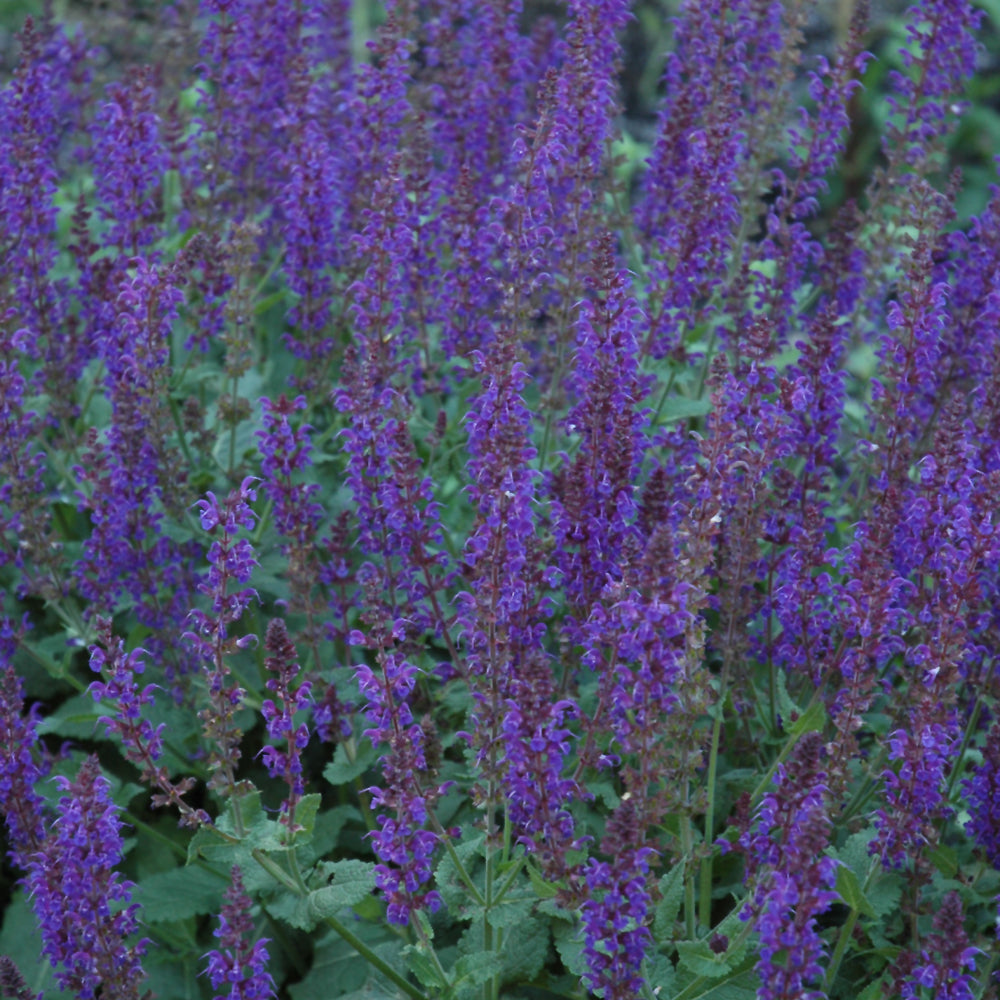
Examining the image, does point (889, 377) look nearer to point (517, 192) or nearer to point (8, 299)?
point (517, 192)

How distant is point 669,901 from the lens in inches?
138

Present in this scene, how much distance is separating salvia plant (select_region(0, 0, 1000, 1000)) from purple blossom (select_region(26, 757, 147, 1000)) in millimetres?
14

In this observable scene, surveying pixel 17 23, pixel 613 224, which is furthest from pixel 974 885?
pixel 17 23

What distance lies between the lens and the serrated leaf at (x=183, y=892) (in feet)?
14.3

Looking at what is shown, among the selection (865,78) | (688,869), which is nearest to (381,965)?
(688,869)

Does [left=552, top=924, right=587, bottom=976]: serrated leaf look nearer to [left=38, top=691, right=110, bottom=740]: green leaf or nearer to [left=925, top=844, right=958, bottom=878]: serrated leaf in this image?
[left=925, top=844, right=958, bottom=878]: serrated leaf

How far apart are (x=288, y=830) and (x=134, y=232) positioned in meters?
2.39

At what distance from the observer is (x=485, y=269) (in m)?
4.94

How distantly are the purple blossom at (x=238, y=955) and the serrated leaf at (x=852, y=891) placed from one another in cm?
140

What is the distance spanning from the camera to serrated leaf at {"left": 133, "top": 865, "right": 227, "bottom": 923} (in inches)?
171

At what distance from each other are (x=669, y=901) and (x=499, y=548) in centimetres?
102

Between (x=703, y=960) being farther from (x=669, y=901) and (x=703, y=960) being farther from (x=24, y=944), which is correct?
(x=24, y=944)

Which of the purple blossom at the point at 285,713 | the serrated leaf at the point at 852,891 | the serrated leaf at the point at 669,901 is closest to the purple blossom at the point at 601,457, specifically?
the serrated leaf at the point at 669,901

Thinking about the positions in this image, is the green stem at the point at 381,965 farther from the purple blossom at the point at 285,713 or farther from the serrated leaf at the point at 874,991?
the serrated leaf at the point at 874,991
